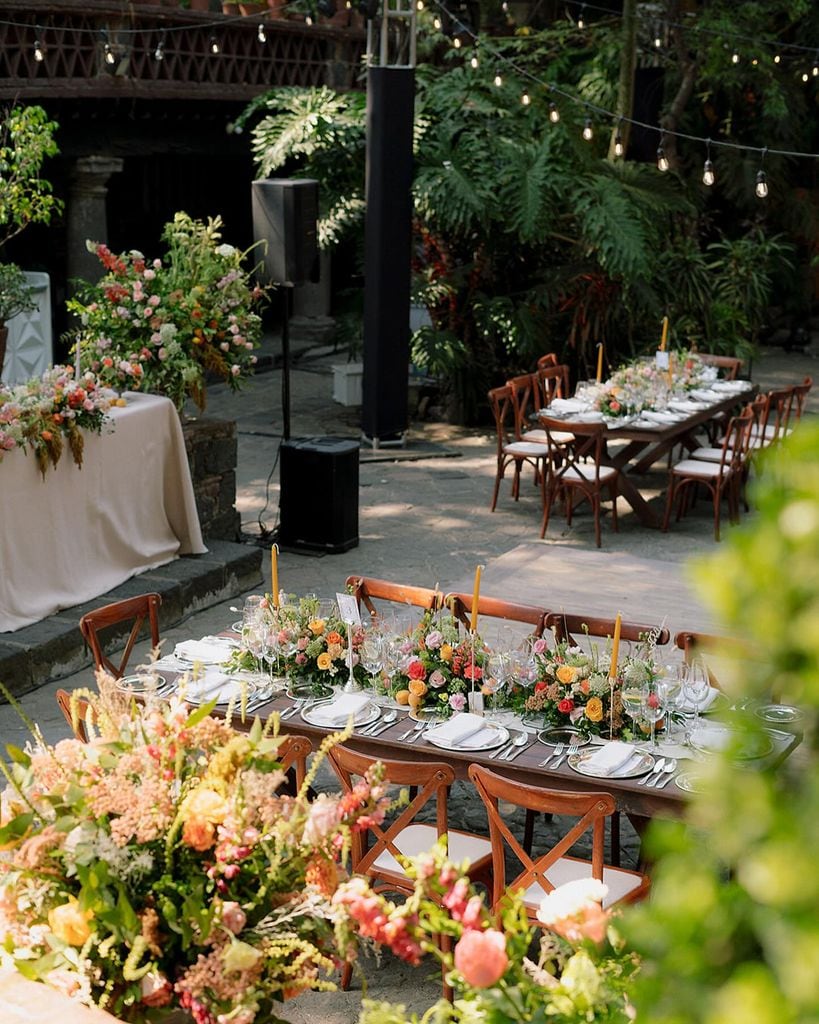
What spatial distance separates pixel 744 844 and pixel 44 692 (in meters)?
6.25

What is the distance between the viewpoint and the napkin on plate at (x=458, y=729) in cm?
438

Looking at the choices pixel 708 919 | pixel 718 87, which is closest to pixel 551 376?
pixel 718 87

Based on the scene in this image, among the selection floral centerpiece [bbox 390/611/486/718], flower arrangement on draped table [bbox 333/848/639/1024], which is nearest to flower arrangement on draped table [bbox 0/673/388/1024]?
flower arrangement on draped table [bbox 333/848/639/1024]

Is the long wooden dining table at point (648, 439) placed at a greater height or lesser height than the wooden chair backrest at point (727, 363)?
lesser

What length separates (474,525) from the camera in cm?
1000

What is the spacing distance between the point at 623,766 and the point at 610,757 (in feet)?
0.20

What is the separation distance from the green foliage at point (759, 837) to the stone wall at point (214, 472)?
25.9 ft

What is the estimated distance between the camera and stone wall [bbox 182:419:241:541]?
8828 mm

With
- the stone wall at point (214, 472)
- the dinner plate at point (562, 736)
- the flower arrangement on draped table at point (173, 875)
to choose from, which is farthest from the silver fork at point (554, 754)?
the stone wall at point (214, 472)

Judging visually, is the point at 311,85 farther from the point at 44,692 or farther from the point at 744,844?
the point at 744,844

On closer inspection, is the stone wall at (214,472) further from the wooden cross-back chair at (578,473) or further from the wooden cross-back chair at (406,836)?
the wooden cross-back chair at (406,836)

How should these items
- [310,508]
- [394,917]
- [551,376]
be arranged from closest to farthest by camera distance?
1. [394,917]
2. [310,508]
3. [551,376]

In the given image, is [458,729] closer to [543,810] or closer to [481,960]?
[543,810]

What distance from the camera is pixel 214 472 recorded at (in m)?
8.99
